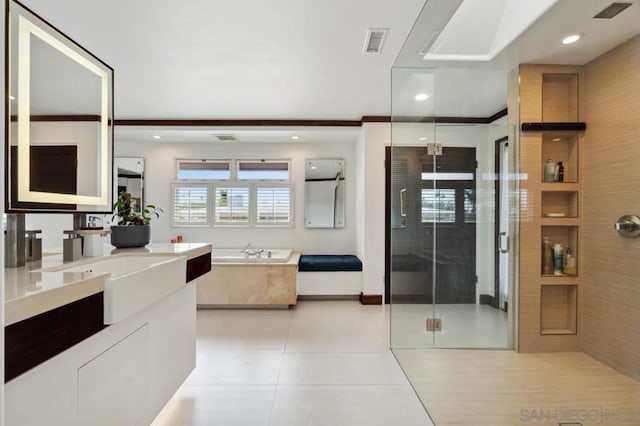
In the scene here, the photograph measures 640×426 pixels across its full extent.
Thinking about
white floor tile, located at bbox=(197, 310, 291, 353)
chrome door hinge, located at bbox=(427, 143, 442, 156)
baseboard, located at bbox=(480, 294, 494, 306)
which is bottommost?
white floor tile, located at bbox=(197, 310, 291, 353)

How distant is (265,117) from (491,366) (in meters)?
3.73

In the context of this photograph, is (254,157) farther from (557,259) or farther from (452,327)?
(557,259)

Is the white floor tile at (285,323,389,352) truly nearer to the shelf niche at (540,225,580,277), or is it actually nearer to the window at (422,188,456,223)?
the window at (422,188,456,223)

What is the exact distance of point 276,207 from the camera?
539 cm

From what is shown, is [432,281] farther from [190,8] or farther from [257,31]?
[190,8]

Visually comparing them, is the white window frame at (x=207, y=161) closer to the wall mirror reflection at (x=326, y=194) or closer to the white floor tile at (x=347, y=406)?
the wall mirror reflection at (x=326, y=194)

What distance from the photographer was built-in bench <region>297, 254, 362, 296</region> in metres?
4.64

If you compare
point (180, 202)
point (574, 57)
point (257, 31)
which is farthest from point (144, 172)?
point (574, 57)

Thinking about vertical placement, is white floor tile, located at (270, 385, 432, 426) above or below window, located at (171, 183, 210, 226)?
below

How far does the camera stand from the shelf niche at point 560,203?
1558 millimetres

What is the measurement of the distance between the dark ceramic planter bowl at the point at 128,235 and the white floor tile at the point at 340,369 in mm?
1360

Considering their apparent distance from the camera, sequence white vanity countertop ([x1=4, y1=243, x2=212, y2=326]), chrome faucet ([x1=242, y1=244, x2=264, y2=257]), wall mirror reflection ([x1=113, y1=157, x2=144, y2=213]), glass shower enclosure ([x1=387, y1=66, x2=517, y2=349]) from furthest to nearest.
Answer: wall mirror reflection ([x1=113, y1=157, x2=144, y2=213]), chrome faucet ([x1=242, y1=244, x2=264, y2=257]), glass shower enclosure ([x1=387, y1=66, x2=517, y2=349]), white vanity countertop ([x1=4, y1=243, x2=212, y2=326])

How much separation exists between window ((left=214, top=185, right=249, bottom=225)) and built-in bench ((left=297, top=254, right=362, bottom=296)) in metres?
1.36

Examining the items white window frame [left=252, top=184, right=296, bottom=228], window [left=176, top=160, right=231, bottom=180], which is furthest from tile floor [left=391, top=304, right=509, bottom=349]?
window [left=176, top=160, right=231, bottom=180]
